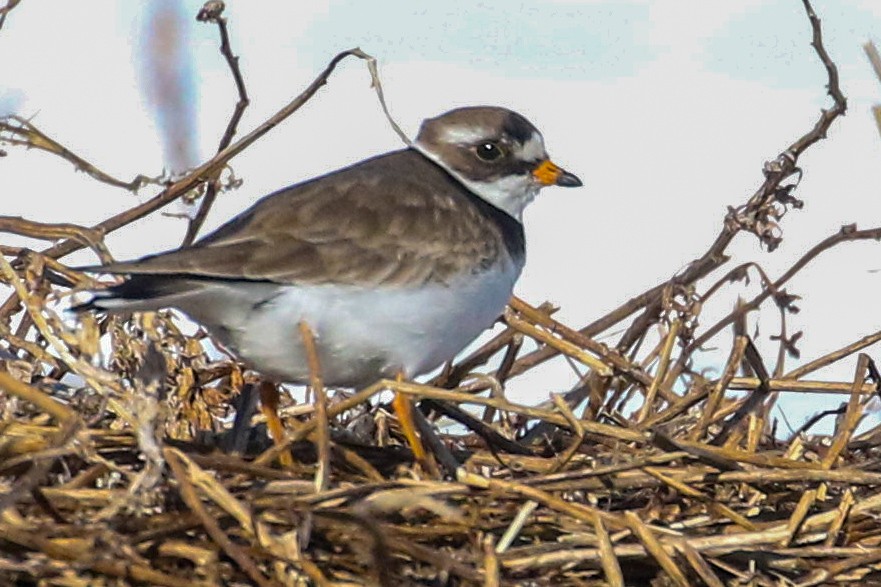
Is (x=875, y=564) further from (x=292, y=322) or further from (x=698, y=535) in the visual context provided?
(x=292, y=322)

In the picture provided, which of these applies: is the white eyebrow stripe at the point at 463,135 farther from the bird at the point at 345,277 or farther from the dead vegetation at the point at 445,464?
the dead vegetation at the point at 445,464

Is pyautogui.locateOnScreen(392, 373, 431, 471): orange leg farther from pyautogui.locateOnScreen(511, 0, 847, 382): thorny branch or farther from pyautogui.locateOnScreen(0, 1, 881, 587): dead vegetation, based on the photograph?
pyautogui.locateOnScreen(511, 0, 847, 382): thorny branch

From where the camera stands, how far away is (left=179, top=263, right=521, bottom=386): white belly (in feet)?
11.4

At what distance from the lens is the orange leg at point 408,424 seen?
344 centimetres

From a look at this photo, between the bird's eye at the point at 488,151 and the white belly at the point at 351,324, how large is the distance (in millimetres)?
783

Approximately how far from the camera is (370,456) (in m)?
3.46

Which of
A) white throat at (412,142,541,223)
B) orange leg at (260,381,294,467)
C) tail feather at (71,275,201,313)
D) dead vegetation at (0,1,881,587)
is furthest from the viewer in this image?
white throat at (412,142,541,223)

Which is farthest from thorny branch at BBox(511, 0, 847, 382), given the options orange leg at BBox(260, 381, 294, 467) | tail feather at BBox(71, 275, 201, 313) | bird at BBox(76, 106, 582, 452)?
tail feather at BBox(71, 275, 201, 313)

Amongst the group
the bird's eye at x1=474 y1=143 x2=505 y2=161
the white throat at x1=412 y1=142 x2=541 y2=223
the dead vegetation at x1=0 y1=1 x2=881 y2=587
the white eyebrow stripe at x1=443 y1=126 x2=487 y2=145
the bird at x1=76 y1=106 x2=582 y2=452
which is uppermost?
the white eyebrow stripe at x1=443 y1=126 x2=487 y2=145

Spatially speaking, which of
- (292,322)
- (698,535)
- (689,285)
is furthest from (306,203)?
(698,535)

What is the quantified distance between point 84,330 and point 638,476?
3.65ft

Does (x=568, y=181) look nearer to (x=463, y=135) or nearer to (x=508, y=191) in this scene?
(x=508, y=191)

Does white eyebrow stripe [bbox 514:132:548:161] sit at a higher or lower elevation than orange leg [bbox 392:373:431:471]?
higher

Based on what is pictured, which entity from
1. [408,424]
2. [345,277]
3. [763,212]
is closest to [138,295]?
[345,277]
